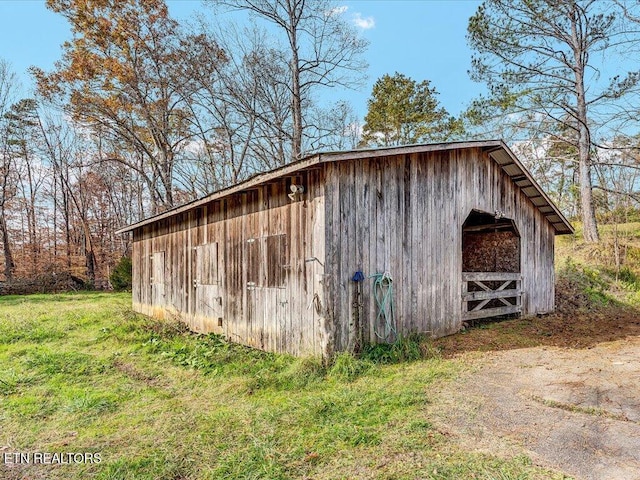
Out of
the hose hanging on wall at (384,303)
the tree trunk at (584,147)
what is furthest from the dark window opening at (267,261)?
the tree trunk at (584,147)

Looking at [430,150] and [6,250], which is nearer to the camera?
[430,150]

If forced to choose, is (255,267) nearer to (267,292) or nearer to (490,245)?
(267,292)

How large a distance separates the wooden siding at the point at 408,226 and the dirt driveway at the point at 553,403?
A: 871 millimetres

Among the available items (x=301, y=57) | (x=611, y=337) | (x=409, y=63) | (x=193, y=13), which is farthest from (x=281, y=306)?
(x=409, y=63)

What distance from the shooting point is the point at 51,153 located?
22.0 m

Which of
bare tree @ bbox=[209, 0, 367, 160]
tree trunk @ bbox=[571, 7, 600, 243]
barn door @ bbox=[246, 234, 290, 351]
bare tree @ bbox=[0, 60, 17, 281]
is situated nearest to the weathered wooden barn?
barn door @ bbox=[246, 234, 290, 351]

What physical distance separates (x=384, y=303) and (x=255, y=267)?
2.32 m

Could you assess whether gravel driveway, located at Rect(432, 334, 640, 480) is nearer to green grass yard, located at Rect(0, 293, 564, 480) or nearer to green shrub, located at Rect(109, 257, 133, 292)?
green grass yard, located at Rect(0, 293, 564, 480)

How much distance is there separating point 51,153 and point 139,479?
25.1 m

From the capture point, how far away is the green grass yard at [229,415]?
9.24 feet

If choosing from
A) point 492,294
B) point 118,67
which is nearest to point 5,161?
point 118,67

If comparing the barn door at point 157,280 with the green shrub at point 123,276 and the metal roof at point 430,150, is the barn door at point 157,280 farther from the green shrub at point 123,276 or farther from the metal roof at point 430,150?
the green shrub at point 123,276

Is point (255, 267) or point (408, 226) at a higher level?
point (408, 226)

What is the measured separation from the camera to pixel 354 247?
5.48 metres
